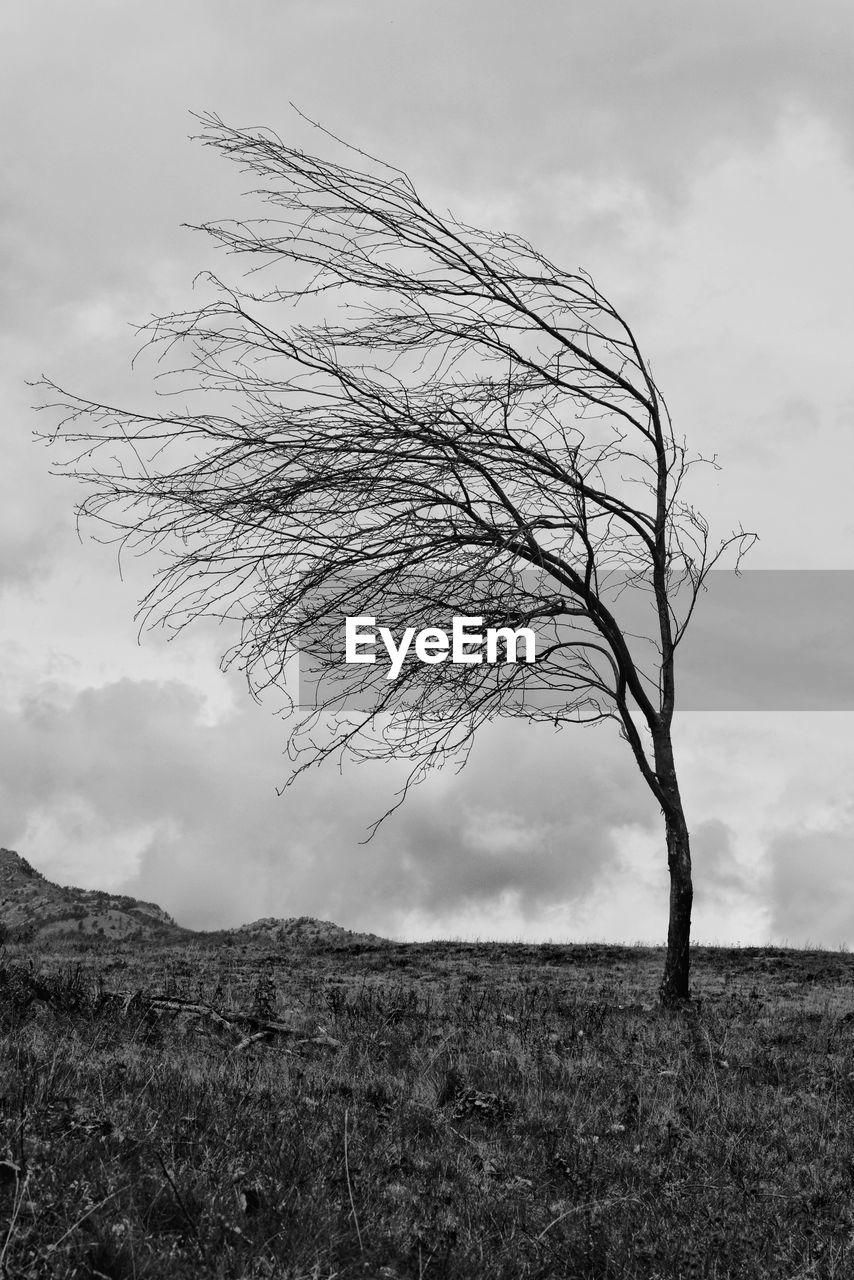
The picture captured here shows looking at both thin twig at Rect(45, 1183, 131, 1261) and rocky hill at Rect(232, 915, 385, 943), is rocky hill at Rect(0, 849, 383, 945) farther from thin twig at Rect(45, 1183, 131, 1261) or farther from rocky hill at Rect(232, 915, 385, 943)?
thin twig at Rect(45, 1183, 131, 1261)

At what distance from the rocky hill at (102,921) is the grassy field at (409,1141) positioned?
11497 mm

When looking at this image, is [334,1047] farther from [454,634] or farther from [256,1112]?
[454,634]

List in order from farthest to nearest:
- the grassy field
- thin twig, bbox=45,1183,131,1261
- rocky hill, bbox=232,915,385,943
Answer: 1. rocky hill, bbox=232,915,385,943
2. the grassy field
3. thin twig, bbox=45,1183,131,1261

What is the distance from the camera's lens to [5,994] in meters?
7.77

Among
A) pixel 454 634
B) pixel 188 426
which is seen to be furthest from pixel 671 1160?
pixel 188 426

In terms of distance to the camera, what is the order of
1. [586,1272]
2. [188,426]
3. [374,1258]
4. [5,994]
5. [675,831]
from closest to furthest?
1. [374,1258]
2. [586,1272]
3. [5,994]
4. [188,426]
5. [675,831]

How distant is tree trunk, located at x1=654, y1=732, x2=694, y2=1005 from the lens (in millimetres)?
11531

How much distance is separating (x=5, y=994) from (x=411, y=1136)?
4040 mm

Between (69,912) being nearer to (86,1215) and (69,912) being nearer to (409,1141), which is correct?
(409,1141)

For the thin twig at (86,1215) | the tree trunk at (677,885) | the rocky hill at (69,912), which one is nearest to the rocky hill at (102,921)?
the rocky hill at (69,912)

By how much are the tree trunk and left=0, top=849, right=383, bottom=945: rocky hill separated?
9.43 meters

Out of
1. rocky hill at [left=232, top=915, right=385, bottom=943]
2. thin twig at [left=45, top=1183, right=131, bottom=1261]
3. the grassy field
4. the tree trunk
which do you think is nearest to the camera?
thin twig at [left=45, top=1183, right=131, bottom=1261]

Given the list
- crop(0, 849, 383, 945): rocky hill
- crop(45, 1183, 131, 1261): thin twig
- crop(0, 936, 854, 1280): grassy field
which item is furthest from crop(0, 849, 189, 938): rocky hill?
crop(45, 1183, 131, 1261): thin twig

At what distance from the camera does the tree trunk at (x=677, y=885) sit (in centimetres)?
1153
